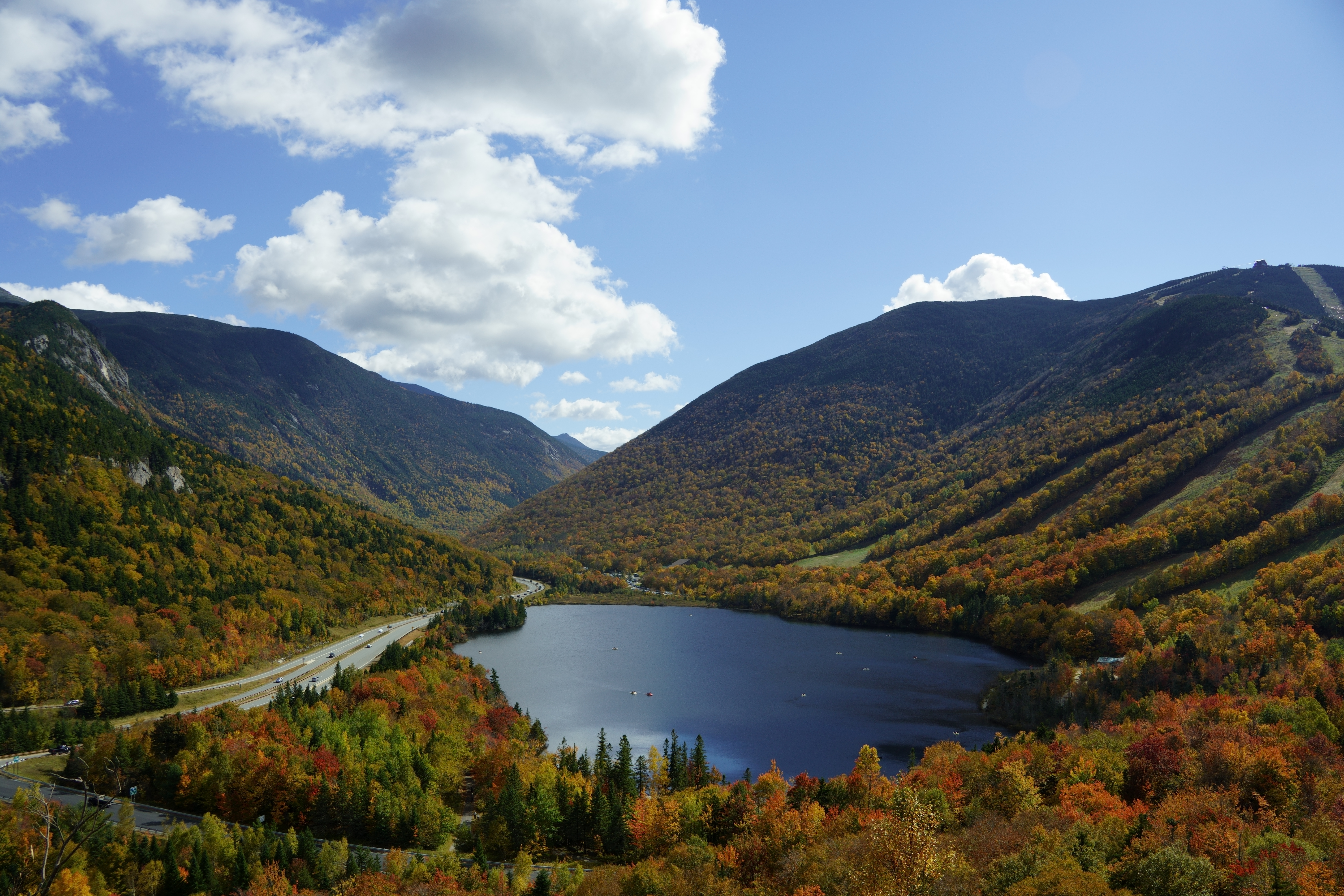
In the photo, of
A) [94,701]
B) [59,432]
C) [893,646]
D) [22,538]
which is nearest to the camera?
[94,701]

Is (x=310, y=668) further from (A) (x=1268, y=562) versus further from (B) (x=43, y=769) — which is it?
(A) (x=1268, y=562)

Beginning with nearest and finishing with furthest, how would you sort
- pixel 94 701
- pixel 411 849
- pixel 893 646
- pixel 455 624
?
pixel 411 849
pixel 94 701
pixel 893 646
pixel 455 624

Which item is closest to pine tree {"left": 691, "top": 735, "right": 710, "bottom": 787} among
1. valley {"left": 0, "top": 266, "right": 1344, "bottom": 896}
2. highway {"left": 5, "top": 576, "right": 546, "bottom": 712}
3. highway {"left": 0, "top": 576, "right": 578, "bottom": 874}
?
valley {"left": 0, "top": 266, "right": 1344, "bottom": 896}

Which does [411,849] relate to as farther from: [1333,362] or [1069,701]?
[1333,362]

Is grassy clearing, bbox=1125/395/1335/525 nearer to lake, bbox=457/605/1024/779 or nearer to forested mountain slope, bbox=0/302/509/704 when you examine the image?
lake, bbox=457/605/1024/779

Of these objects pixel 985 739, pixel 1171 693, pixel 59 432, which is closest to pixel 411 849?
pixel 985 739

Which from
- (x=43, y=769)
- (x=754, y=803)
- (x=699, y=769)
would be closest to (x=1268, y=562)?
(x=699, y=769)

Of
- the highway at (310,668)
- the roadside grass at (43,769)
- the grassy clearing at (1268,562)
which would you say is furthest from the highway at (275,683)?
the grassy clearing at (1268,562)
